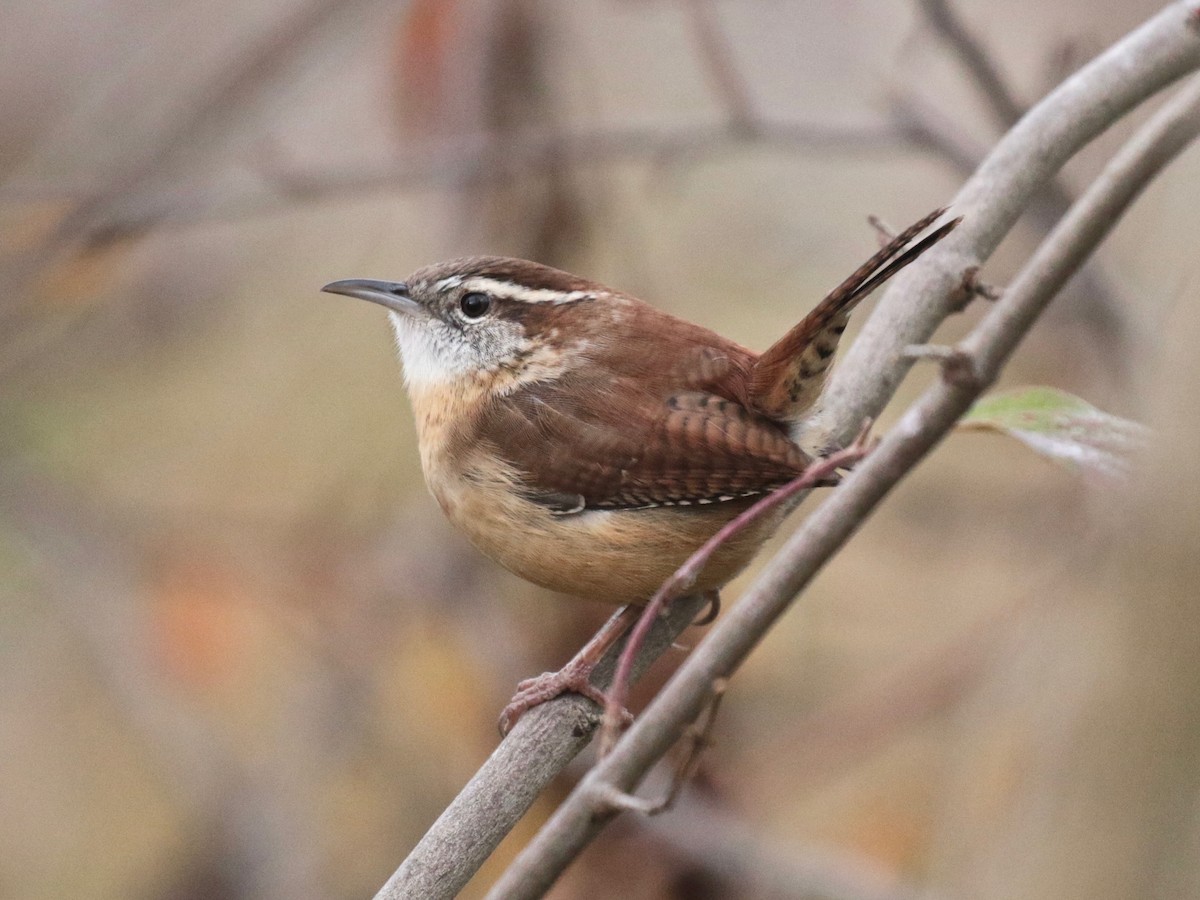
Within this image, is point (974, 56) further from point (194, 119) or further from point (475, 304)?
point (194, 119)

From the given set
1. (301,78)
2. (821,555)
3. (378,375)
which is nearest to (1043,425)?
(821,555)

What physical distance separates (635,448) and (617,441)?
54 millimetres

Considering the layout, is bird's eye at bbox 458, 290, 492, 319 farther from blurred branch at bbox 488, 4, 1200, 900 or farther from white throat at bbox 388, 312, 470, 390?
blurred branch at bbox 488, 4, 1200, 900

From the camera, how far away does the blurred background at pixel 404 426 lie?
3.98 meters

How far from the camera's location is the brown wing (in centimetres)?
287

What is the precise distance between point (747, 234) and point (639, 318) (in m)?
2.81

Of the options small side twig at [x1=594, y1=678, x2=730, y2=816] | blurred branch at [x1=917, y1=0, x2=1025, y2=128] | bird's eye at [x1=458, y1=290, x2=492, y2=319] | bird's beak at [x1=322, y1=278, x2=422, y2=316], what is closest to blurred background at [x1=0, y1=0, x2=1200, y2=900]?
blurred branch at [x1=917, y1=0, x2=1025, y2=128]

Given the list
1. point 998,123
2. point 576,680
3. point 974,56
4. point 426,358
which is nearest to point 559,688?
point 576,680

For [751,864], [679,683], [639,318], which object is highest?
[639,318]

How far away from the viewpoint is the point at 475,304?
341 centimetres

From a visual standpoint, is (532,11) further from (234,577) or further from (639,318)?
(234,577)

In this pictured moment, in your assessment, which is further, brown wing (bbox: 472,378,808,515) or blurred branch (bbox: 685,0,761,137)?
blurred branch (bbox: 685,0,761,137)

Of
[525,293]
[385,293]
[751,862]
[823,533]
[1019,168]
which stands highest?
[385,293]

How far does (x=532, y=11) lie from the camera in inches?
196
